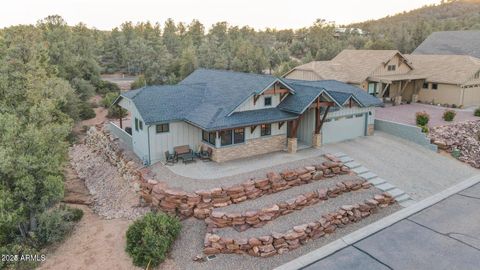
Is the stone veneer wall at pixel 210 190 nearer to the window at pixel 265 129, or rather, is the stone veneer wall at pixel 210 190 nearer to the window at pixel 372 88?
the window at pixel 265 129

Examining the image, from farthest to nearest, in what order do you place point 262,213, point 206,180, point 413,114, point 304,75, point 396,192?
point 304,75
point 413,114
point 396,192
point 206,180
point 262,213

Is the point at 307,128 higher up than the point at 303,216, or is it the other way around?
the point at 307,128

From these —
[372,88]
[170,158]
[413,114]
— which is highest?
[372,88]

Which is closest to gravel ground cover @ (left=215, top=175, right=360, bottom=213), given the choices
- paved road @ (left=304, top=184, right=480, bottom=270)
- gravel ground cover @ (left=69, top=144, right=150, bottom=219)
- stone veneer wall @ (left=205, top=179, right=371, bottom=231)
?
stone veneer wall @ (left=205, top=179, right=371, bottom=231)

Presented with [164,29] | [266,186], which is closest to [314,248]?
[266,186]

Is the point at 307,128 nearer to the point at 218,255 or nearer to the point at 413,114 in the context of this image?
the point at 218,255

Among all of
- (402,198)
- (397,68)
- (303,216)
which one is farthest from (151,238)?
(397,68)

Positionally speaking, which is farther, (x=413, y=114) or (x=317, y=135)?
(x=413, y=114)

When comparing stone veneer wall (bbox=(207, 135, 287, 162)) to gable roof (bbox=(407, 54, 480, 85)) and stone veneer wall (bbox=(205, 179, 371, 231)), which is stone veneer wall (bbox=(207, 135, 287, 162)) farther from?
gable roof (bbox=(407, 54, 480, 85))
